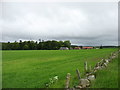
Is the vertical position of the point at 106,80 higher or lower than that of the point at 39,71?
higher

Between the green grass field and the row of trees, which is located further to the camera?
the row of trees

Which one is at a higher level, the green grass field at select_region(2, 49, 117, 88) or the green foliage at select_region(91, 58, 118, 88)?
the green foliage at select_region(91, 58, 118, 88)

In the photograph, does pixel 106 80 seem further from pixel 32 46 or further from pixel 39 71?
pixel 32 46

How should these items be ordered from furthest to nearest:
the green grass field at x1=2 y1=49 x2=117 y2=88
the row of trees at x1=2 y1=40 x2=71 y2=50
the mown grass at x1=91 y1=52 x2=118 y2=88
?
the row of trees at x1=2 y1=40 x2=71 y2=50, the green grass field at x1=2 y1=49 x2=117 y2=88, the mown grass at x1=91 y1=52 x2=118 y2=88

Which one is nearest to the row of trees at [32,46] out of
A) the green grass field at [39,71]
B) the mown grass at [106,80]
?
the green grass field at [39,71]

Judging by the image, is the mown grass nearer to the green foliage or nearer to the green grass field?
the green foliage

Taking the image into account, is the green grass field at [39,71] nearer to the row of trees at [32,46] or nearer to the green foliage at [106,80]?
the green foliage at [106,80]

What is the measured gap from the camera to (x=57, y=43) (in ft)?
461

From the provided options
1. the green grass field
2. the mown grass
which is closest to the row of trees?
the green grass field

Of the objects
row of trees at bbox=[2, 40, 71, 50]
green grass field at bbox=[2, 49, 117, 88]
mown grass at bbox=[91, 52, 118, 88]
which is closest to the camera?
mown grass at bbox=[91, 52, 118, 88]

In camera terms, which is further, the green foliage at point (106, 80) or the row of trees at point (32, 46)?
the row of trees at point (32, 46)

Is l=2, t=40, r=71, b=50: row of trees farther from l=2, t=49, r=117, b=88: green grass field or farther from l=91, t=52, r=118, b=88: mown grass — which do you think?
l=91, t=52, r=118, b=88: mown grass

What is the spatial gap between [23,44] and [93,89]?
128m

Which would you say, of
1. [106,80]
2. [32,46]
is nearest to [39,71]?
[106,80]
